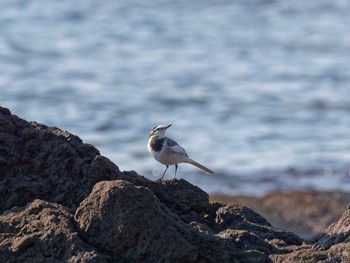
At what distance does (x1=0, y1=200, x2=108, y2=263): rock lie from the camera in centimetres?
463

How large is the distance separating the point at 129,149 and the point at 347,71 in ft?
26.1

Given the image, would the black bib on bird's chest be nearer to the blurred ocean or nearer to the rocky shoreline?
the rocky shoreline

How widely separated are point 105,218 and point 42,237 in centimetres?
31

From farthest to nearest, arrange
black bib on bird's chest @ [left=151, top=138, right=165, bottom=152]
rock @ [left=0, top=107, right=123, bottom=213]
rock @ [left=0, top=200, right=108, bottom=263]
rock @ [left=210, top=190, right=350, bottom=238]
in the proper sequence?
1. rock @ [left=210, top=190, right=350, bottom=238]
2. black bib on bird's chest @ [left=151, top=138, right=165, bottom=152]
3. rock @ [left=0, top=107, right=123, bottom=213]
4. rock @ [left=0, top=200, right=108, bottom=263]

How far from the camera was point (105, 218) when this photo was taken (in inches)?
186

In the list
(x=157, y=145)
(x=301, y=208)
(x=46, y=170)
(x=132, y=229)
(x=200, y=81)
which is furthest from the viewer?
(x=200, y=81)

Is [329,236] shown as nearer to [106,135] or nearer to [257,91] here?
[106,135]

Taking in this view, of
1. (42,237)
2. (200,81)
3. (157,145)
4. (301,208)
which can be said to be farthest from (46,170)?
(200,81)

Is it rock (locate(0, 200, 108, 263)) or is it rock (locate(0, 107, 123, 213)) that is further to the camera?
rock (locate(0, 107, 123, 213))

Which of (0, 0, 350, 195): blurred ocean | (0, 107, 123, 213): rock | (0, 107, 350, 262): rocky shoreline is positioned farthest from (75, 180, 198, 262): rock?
(0, 0, 350, 195): blurred ocean

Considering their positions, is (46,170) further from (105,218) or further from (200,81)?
(200,81)

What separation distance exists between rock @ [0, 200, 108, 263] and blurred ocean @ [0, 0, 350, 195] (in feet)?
27.6

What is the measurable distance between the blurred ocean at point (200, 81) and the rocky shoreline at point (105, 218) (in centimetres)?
783

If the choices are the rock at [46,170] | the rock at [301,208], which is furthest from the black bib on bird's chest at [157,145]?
the rock at [301,208]
